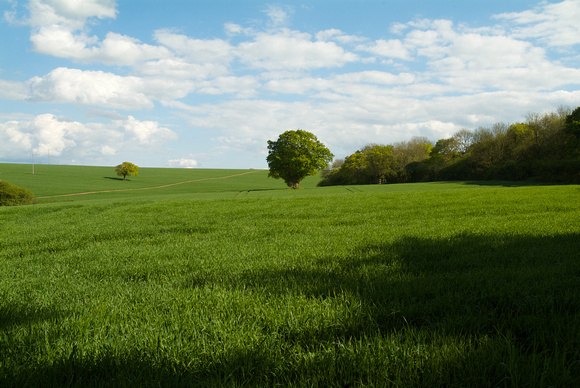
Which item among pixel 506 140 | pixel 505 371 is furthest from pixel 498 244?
pixel 506 140

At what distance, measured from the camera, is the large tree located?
55875mm

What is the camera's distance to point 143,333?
3141 millimetres

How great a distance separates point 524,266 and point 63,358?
5.96 m

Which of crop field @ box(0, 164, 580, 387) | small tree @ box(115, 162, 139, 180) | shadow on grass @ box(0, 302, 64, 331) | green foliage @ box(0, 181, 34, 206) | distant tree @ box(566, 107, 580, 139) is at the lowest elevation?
green foliage @ box(0, 181, 34, 206)

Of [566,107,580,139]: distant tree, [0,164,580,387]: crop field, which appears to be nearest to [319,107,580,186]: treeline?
[566,107,580,139]: distant tree

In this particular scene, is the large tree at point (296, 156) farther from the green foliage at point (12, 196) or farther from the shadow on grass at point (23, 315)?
the shadow on grass at point (23, 315)

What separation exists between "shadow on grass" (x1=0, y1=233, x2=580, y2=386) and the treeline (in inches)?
1995

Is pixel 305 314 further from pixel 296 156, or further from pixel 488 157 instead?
pixel 488 157

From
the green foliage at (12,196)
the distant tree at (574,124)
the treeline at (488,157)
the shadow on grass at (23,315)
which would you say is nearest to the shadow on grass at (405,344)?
the shadow on grass at (23,315)

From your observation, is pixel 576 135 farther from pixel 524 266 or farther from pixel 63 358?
pixel 63 358

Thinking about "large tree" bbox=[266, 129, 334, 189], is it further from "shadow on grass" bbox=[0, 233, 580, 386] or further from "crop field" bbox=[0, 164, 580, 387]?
"shadow on grass" bbox=[0, 233, 580, 386]

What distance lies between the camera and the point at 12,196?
46.0 m

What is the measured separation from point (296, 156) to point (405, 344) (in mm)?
53567

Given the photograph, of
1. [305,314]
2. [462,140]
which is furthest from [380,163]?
[305,314]
